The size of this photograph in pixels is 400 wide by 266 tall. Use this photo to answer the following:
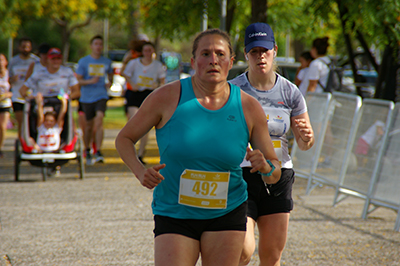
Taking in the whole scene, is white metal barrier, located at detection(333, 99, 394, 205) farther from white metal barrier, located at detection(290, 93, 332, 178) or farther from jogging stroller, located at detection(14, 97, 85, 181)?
jogging stroller, located at detection(14, 97, 85, 181)

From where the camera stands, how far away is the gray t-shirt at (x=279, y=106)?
3.70m

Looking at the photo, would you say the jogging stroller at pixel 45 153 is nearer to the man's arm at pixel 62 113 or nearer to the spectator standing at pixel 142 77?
the man's arm at pixel 62 113

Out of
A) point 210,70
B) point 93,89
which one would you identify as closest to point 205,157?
point 210,70

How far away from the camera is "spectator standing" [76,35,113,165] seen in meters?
10.1

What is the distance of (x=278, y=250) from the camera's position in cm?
366

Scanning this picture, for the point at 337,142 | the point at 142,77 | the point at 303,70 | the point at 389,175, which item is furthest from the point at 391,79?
the point at 142,77

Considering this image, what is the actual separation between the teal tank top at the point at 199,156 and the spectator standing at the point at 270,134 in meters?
0.82

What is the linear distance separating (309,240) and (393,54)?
558cm

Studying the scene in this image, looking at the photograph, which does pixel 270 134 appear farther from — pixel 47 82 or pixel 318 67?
pixel 47 82

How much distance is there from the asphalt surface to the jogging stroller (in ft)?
1.23

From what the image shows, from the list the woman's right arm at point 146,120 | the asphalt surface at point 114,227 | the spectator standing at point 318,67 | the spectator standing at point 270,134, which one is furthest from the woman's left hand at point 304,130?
the spectator standing at point 318,67

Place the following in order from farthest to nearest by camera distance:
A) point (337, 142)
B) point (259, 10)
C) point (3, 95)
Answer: point (3, 95)
point (259, 10)
point (337, 142)

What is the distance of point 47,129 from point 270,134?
18.3ft

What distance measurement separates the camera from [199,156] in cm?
274
